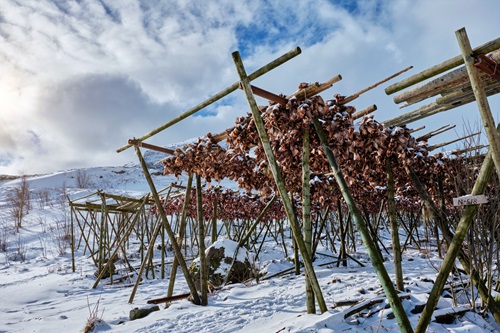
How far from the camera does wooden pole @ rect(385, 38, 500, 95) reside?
2479mm

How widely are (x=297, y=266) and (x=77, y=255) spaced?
1293cm

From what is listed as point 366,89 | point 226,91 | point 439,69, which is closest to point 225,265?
point 226,91

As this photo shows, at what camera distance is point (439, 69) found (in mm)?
2799

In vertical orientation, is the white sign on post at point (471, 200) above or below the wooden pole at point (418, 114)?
below

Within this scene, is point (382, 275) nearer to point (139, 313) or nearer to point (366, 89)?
point (366, 89)

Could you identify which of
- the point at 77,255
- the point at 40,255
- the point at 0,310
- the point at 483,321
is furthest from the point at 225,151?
the point at 40,255

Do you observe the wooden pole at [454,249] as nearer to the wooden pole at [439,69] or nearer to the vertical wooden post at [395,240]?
the wooden pole at [439,69]

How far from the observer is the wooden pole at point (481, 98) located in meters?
2.49

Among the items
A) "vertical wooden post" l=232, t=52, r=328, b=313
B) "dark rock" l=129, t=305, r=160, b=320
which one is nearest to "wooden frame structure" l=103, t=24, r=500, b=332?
"vertical wooden post" l=232, t=52, r=328, b=313

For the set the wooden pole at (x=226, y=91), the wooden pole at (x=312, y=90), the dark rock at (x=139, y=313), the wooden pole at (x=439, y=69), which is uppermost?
the wooden pole at (x=226, y=91)

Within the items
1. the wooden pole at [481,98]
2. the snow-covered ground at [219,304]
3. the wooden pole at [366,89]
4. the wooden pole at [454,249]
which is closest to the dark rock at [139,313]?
the snow-covered ground at [219,304]

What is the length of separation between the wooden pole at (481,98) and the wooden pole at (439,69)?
0.26ft

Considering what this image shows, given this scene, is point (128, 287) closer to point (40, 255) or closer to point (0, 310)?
point (0, 310)

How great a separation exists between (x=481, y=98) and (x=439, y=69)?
457 mm
